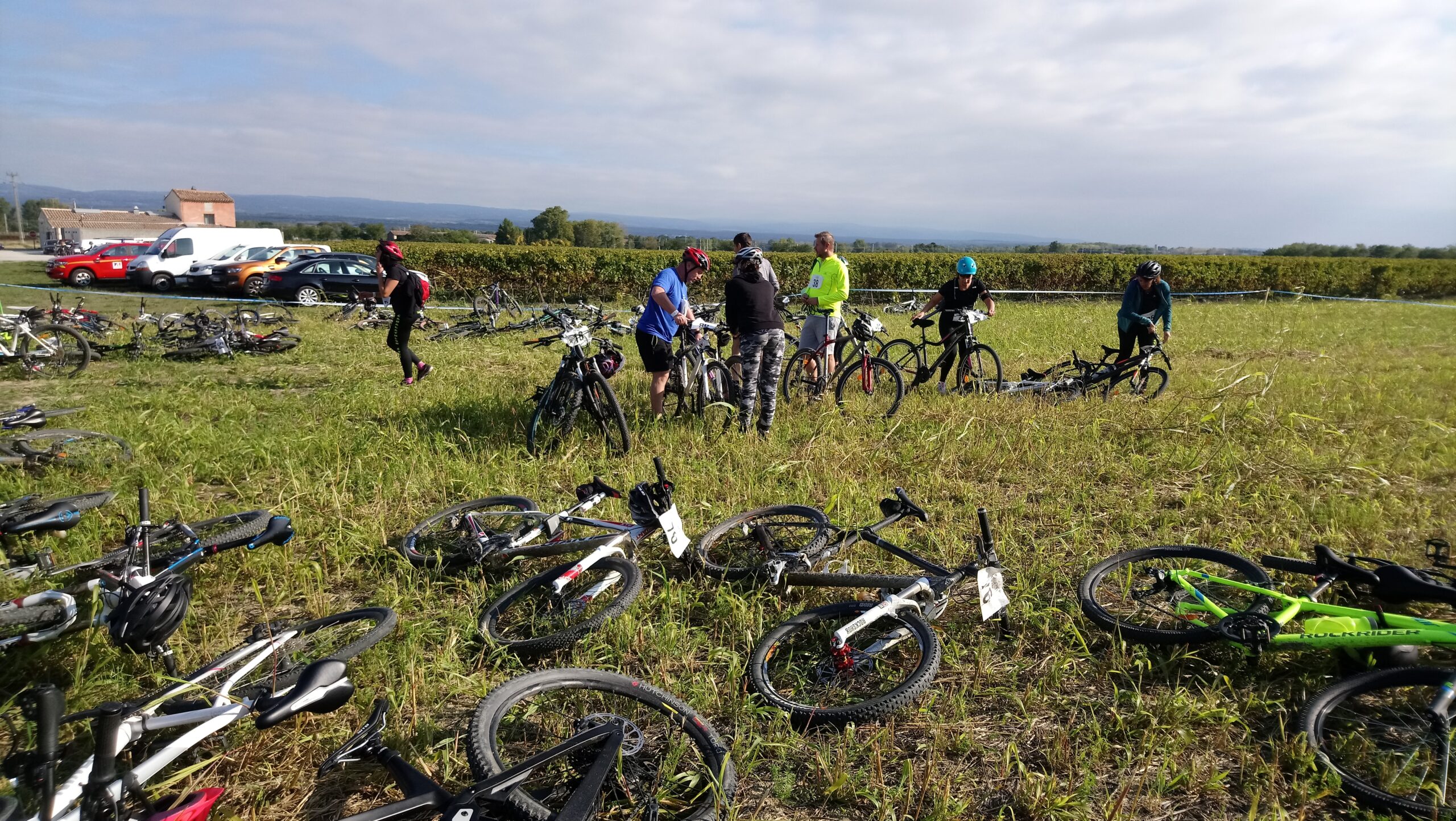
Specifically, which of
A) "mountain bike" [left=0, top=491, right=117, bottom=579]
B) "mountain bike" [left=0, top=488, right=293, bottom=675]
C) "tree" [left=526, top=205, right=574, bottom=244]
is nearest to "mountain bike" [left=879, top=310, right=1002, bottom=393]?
"mountain bike" [left=0, top=488, right=293, bottom=675]

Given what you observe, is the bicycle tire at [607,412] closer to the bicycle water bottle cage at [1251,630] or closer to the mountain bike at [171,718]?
the mountain bike at [171,718]

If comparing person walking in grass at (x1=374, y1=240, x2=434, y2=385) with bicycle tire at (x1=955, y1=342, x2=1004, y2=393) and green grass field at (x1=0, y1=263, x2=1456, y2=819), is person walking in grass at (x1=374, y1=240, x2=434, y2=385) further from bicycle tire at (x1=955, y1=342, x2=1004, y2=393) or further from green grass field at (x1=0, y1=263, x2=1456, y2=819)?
bicycle tire at (x1=955, y1=342, x2=1004, y2=393)

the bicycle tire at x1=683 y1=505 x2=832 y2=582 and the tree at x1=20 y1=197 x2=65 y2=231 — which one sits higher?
the tree at x1=20 y1=197 x2=65 y2=231

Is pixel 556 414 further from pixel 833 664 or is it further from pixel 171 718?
pixel 171 718

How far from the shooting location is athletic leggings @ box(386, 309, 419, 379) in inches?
344

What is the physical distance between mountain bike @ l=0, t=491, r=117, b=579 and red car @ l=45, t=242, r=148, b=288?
2293cm

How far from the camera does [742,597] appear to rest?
388 centimetres

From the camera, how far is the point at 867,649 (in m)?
3.25

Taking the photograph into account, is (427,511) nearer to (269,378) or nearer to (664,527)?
(664,527)

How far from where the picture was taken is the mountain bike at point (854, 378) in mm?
7828

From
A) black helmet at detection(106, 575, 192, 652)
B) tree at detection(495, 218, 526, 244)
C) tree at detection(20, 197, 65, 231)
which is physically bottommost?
black helmet at detection(106, 575, 192, 652)

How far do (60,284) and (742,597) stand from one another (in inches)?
1094

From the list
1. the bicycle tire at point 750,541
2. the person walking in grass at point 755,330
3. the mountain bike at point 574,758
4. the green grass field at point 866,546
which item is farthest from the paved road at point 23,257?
the mountain bike at point 574,758

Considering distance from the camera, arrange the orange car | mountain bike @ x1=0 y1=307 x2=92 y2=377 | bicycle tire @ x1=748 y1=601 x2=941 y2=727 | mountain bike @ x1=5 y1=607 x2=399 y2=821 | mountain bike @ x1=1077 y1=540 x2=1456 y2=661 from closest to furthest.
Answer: mountain bike @ x1=5 y1=607 x2=399 y2=821 < bicycle tire @ x1=748 y1=601 x2=941 y2=727 < mountain bike @ x1=1077 y1=540 x2=1456 y2=661 < mountain bike @ x1=0 y1=307 x2=92 y2=377 < the orange car
